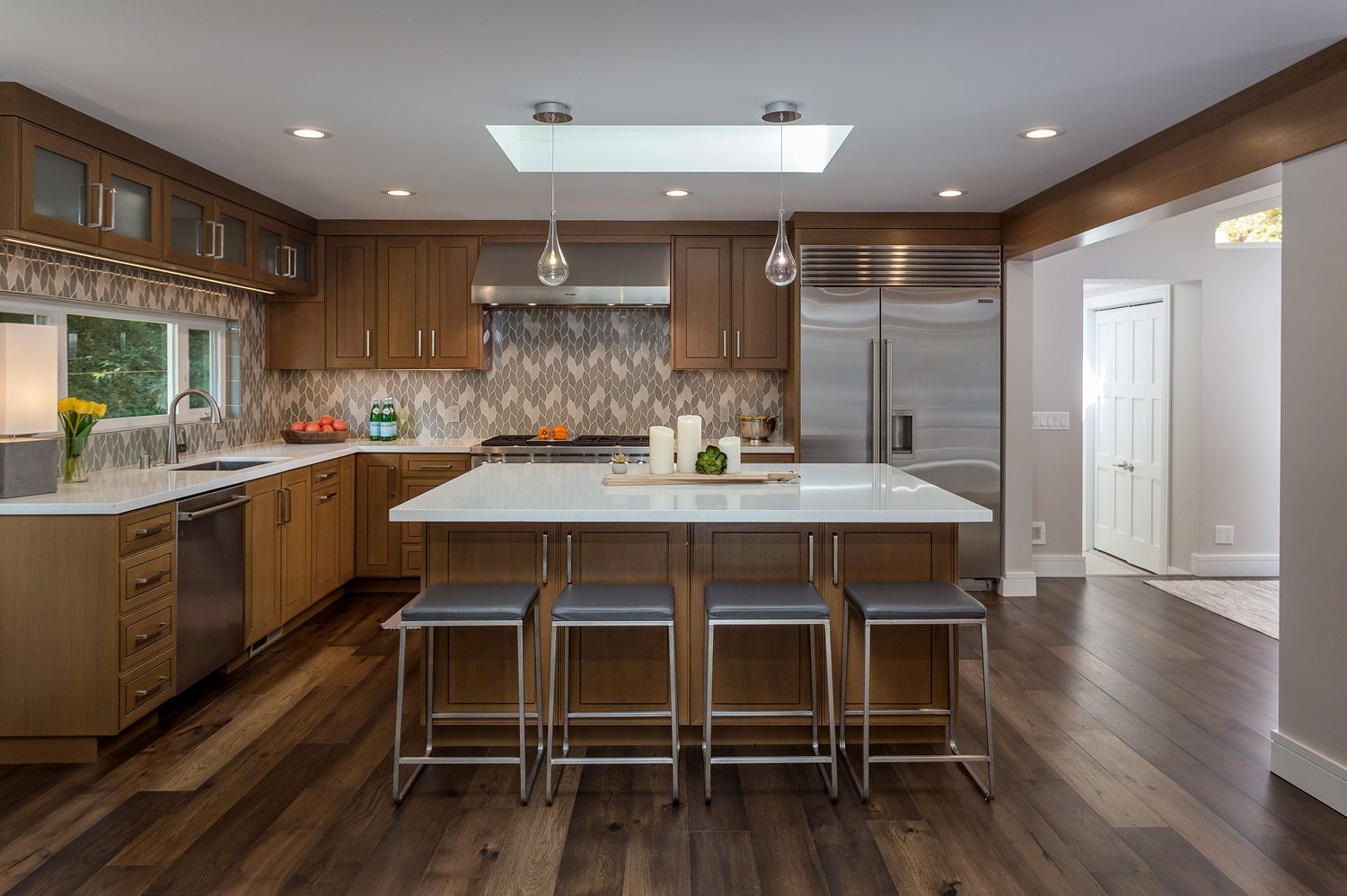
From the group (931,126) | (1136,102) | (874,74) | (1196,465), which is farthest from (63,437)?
(1196,465)

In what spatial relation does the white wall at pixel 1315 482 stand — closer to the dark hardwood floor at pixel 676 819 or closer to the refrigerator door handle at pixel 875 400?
the dark hardwood floor at pixel 676 819

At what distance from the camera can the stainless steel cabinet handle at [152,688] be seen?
3.35 metres

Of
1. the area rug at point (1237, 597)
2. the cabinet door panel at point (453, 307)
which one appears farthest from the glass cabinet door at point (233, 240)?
the area rug at point (1237, 597)

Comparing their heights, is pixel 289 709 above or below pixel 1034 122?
below

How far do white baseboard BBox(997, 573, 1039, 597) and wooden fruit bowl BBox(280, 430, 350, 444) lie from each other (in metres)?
4.37

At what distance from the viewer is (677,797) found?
292 cm

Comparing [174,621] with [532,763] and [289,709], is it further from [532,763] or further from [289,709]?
[532,763]

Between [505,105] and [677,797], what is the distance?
2.54 metres

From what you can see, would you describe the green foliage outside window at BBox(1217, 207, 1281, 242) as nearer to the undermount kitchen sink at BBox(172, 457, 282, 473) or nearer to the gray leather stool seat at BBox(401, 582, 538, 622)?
the gray leather stool seat at BBox(401, 582, 538, 622)

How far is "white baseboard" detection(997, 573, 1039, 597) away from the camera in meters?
5.75

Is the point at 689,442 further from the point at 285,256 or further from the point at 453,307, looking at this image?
the point at 285,256

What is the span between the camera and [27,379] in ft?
10.8

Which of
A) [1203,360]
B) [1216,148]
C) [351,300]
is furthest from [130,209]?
[1203,360]

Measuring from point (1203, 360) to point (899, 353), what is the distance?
2194mm
